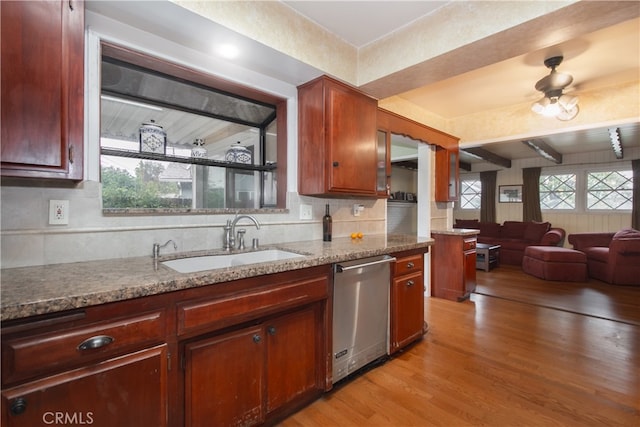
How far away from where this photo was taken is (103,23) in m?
1.51

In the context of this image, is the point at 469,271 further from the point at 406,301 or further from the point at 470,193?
the point at 470,193

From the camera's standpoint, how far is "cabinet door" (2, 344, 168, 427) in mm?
869

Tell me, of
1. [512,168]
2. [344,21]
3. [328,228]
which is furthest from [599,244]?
[344,21]

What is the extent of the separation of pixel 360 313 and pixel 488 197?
7575 mm

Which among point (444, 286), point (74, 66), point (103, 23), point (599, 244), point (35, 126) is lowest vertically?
point (444, 286)

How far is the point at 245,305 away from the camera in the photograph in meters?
1.33

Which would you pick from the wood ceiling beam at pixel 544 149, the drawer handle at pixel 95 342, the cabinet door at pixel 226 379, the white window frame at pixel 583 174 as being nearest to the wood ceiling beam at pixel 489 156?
the wood ceiling beam at pixel 544 149

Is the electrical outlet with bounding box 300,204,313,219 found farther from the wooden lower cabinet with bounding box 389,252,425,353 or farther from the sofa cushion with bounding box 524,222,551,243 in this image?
the sofa cushion with bounding box 524,222,551,243

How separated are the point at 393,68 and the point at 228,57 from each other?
117 cm

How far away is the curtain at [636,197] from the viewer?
593cm

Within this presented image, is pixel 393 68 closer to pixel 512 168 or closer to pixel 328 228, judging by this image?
pixel 328 228

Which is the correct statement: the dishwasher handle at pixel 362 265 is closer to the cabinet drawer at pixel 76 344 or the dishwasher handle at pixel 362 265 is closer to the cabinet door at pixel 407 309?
the cabinet door at pixel 407 309

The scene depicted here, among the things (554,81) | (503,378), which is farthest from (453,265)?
(554,81)
